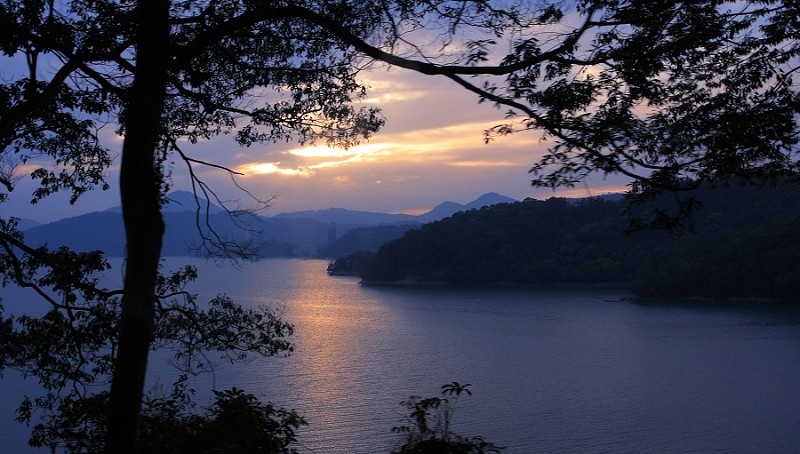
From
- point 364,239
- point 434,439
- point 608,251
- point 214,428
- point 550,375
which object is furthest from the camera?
point 364,239

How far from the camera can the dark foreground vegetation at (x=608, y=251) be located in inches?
1348

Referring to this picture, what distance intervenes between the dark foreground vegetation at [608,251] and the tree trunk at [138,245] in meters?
27.8

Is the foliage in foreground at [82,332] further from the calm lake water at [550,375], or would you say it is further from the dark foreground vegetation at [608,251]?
the dark foreground vegetation at [608,251]

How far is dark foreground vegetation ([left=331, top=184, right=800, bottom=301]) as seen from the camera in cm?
3425

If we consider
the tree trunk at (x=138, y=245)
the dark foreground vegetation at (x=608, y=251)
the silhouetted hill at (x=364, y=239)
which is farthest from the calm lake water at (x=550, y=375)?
the silhouetted hill at (x=364, y=239)

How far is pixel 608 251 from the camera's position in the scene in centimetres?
4378

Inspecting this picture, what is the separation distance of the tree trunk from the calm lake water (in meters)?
3.75

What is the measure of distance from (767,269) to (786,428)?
21.5m

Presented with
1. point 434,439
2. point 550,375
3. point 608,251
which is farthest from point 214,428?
point 608,251

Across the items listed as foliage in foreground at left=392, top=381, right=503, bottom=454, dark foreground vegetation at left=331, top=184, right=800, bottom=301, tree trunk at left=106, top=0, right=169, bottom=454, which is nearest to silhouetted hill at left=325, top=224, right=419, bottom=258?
dark foreground vegetation at left=331, top=184, right=800, bottom=301

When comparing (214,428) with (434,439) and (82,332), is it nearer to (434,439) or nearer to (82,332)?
(434,439)

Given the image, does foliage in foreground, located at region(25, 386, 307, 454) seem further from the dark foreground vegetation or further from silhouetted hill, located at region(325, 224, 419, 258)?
silhouetted hill, located at region(325, 224, 419, 258)

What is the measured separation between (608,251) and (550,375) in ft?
85.7

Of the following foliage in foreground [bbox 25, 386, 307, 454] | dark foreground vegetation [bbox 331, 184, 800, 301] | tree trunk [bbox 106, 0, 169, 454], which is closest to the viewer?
tree trunk [bbox 106, 0, 169, 454]
